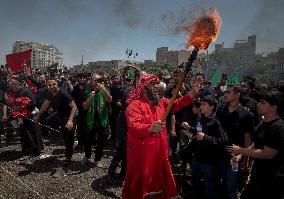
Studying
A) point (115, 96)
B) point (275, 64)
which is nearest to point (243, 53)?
point (275, 64)

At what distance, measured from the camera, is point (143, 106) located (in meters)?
4.61

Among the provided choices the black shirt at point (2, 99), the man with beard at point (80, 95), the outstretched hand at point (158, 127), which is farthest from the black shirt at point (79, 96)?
the outstretched hand at point (158, 127)

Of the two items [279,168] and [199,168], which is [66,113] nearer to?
[199,168]

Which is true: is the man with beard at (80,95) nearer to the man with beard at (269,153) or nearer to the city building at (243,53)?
the man with beard at (269,153)

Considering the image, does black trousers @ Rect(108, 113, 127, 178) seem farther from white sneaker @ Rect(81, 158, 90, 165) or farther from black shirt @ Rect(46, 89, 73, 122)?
black shirt @ Rect(46, 89, 73, 122)

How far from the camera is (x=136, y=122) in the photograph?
14.3ft

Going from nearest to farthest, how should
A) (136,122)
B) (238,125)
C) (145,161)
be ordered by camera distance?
1. (136,122)
2. (145,161)
3. (238,125)

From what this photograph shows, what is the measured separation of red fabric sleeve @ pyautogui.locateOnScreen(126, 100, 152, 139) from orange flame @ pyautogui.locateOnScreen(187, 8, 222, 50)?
1.21 metres

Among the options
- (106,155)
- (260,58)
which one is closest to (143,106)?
(106,155)

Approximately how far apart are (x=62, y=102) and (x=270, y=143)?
228 inches

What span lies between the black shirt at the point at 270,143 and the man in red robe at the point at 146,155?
1.26 metres

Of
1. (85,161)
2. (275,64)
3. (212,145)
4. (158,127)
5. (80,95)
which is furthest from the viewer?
(275,64)

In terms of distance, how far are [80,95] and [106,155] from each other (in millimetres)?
2011

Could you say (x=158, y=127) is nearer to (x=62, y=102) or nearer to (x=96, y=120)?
(x=96, y=120)
